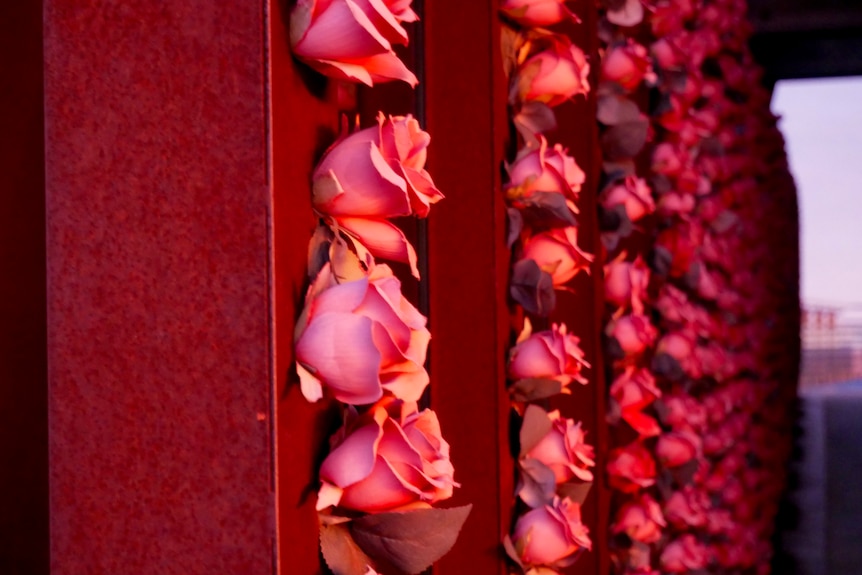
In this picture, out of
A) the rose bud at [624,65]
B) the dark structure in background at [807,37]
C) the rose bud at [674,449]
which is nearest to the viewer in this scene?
the rose bud at [624,65]

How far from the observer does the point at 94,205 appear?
654mm

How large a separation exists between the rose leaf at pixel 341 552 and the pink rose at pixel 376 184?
0.60 ft

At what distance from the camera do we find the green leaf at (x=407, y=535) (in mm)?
694

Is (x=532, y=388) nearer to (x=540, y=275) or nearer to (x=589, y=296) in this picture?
(x=540, y=275)

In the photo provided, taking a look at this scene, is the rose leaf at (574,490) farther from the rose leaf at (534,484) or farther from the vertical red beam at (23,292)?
the vertical red beam at (23,292)

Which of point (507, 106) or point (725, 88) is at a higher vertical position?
point (725, 88)

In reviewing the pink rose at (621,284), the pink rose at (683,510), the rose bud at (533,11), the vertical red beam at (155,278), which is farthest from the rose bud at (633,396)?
the vertical red beam at (155,278)

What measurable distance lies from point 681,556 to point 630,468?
445 millimetres

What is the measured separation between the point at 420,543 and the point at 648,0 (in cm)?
152

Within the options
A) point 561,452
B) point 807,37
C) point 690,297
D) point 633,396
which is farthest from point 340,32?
point 807,37

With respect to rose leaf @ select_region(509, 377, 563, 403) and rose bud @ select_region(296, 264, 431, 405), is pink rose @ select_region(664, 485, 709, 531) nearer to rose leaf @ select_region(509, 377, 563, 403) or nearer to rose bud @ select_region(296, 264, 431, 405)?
rose leaf @ select_region(509, 377, 563, 403)

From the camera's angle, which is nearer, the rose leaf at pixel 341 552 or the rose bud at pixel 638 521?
the rose leaf at pixel 341 552

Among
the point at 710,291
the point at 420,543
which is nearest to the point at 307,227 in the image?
the point at 420,543

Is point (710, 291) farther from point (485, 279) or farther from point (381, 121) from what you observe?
point (381, 121)
